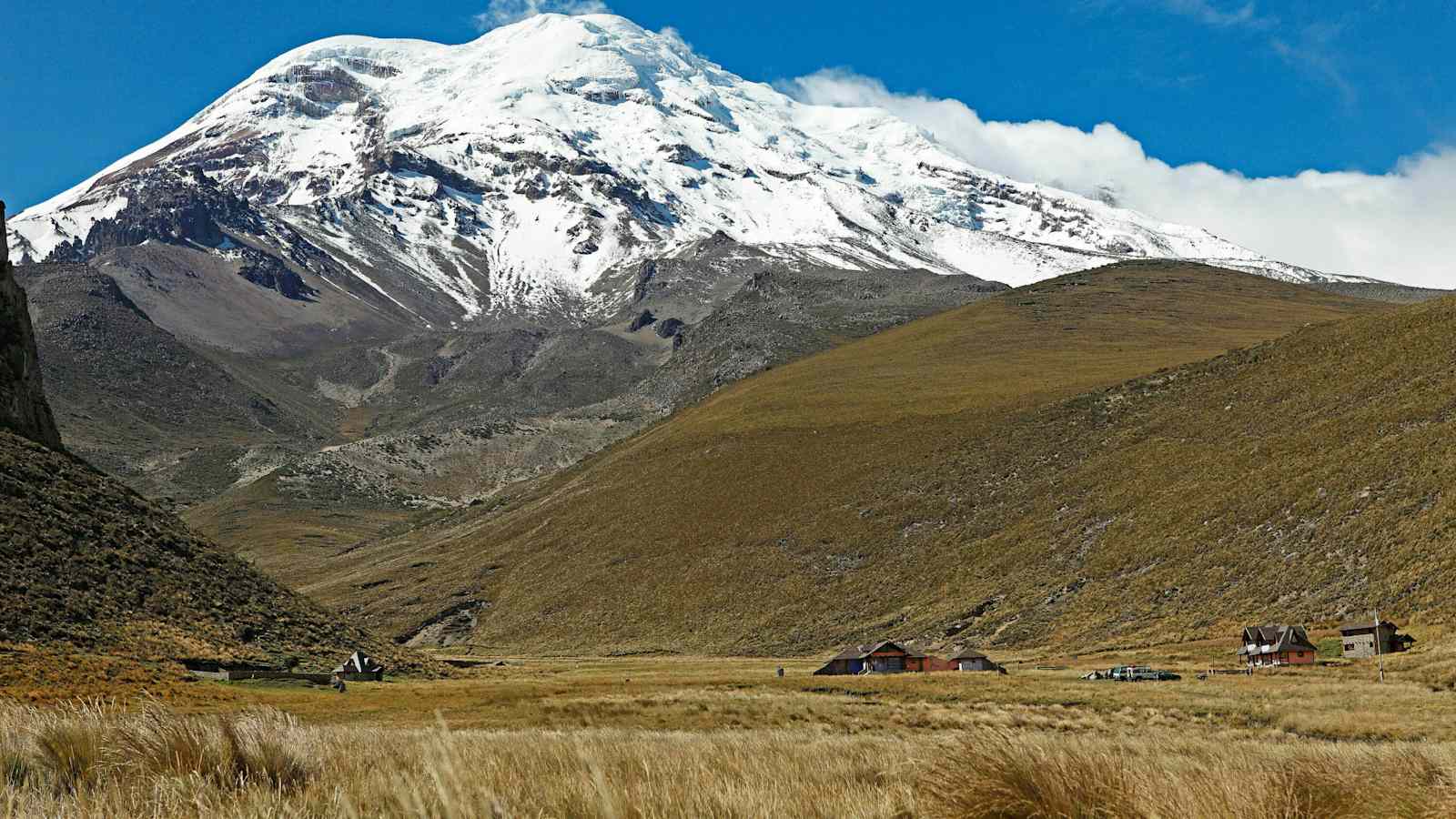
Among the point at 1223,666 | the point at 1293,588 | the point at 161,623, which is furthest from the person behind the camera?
the point at 1293,588

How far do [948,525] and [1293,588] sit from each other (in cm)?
4278

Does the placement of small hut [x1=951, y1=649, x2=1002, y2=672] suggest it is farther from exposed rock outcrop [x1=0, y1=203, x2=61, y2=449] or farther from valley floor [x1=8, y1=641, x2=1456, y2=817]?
valley floor [x1=8, y1=641, x2=1456, y2=817]

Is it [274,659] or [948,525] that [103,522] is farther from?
[948,525]

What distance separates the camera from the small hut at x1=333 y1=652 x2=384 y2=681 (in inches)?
2547

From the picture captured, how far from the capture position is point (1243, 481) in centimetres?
10244

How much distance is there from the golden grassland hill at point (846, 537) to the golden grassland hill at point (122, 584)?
50301mm

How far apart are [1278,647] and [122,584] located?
60151mm

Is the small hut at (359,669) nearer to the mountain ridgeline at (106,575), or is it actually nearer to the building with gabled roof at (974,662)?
the mountain ridgeline at (106,575)

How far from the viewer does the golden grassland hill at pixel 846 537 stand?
10269cm

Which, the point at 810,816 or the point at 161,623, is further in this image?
the point at 161,623

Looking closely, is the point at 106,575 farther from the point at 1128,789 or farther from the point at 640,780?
the point at 1128,789

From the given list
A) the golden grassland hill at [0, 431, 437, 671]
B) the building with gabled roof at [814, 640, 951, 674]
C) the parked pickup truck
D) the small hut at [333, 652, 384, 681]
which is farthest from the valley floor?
the building with gabled roof at [814, 640, 951, 674]

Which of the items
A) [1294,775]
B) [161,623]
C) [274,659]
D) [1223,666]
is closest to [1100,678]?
[1223,666]

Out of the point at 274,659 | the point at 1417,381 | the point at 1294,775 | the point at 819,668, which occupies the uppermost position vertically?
the point at 1417,381
